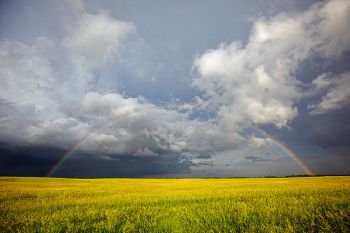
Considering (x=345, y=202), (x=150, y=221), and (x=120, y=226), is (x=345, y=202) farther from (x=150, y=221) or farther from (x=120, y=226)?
(x=120, y=226)

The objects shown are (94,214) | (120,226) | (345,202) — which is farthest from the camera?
(345,202)

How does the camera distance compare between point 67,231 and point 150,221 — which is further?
point 150,221

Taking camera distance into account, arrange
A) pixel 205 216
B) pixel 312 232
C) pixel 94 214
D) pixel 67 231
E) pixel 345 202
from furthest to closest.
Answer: pixel 345 202, pixel 94 214, pixel 205 216, pixel 67 231, pixel 312 232

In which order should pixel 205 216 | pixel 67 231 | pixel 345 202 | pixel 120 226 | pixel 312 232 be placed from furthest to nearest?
1. pixel 345 202
2. pixel 205 216
3. pixel 120 226
4. pixel 67 231
5. pixel 312 232

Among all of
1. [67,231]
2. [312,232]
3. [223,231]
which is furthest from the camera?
[67,231]

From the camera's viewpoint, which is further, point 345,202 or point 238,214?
point 345,202

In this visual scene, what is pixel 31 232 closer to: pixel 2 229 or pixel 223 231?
pixel 2 229

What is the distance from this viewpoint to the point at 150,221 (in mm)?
8594

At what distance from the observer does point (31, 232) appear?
732cm

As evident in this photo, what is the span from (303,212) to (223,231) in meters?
3.71

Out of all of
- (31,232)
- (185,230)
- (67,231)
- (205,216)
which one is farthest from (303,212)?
(31,232)

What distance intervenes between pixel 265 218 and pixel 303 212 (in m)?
1.72

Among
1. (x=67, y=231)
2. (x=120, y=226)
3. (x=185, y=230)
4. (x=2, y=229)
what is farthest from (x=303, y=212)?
(x=2, y=229)

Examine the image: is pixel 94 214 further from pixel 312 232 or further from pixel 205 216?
pixel 312 232
